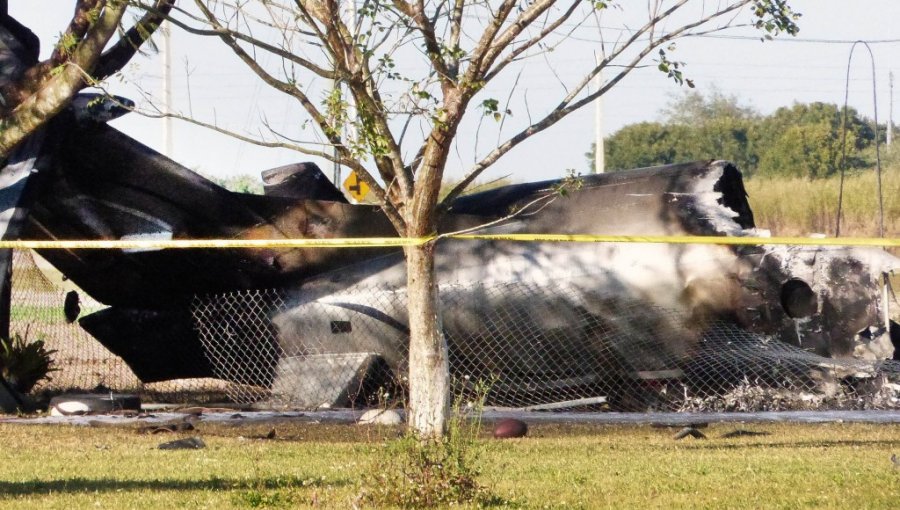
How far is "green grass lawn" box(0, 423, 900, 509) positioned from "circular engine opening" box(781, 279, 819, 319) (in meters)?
2.09

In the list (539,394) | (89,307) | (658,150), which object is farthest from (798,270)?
(658,150)

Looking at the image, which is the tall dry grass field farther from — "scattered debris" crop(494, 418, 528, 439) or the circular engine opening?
"scattered debris" crop(494, 418, 528, 439)

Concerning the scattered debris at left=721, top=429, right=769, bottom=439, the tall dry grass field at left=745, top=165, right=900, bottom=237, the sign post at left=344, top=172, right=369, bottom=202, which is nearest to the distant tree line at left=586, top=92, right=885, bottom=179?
the tall dry grass field at left=745, top=165, right=900, bottom=237

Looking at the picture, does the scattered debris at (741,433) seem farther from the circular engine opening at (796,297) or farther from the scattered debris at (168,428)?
the scattered debris at (168,428)

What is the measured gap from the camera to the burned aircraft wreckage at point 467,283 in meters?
12.6

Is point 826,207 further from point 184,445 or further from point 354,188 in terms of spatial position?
point 184,445

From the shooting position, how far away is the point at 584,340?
12602mm

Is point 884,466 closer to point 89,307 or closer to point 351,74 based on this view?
point 351,74

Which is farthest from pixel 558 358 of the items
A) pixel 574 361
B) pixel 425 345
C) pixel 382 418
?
pixel 425 345

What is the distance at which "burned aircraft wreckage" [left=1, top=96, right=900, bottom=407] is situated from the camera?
41.3 feet

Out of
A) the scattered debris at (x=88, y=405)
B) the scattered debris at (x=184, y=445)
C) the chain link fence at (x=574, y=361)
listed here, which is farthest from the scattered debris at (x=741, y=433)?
the scattered debris at (x=88, y=405)

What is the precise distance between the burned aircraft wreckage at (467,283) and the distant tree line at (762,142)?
35293 mm

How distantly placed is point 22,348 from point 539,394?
234 inches

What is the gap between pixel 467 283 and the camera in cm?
1296
